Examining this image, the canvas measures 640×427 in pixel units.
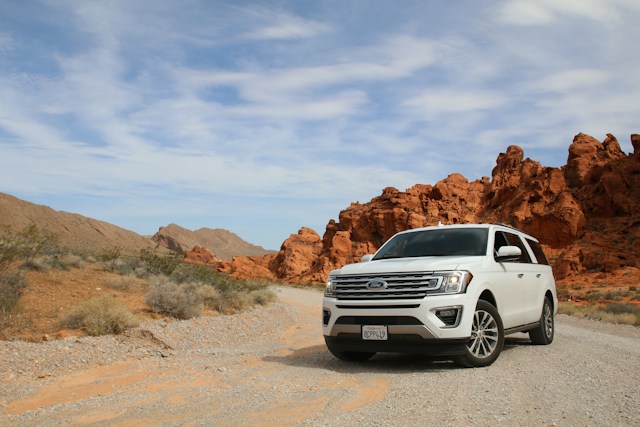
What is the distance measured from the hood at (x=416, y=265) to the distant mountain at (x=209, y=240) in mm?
117861

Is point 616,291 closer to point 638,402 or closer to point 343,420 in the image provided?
point 638,402

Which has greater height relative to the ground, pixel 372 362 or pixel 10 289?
pixel 10 289

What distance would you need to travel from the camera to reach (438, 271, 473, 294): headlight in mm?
7137

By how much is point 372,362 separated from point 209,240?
148m

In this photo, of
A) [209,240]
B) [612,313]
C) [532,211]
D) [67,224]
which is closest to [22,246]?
[612,313]

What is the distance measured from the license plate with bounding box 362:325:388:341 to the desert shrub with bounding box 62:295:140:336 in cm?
518

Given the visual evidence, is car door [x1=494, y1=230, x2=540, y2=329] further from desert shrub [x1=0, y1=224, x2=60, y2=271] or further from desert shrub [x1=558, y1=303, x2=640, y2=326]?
desert shrub [x1=0, y1=224, x2=60, y2=271]

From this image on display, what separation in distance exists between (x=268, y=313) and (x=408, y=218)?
156ft

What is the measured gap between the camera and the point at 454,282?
719 cm

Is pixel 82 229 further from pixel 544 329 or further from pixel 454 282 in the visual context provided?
pixel 454 282

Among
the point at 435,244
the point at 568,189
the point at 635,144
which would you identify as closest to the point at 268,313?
the point at 435,244

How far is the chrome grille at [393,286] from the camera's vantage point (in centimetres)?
716

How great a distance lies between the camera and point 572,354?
879 centimetres

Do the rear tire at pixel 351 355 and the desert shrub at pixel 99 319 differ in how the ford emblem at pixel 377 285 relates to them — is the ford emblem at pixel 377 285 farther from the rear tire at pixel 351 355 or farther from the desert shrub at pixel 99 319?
the desert shrub at pixel 99 319
